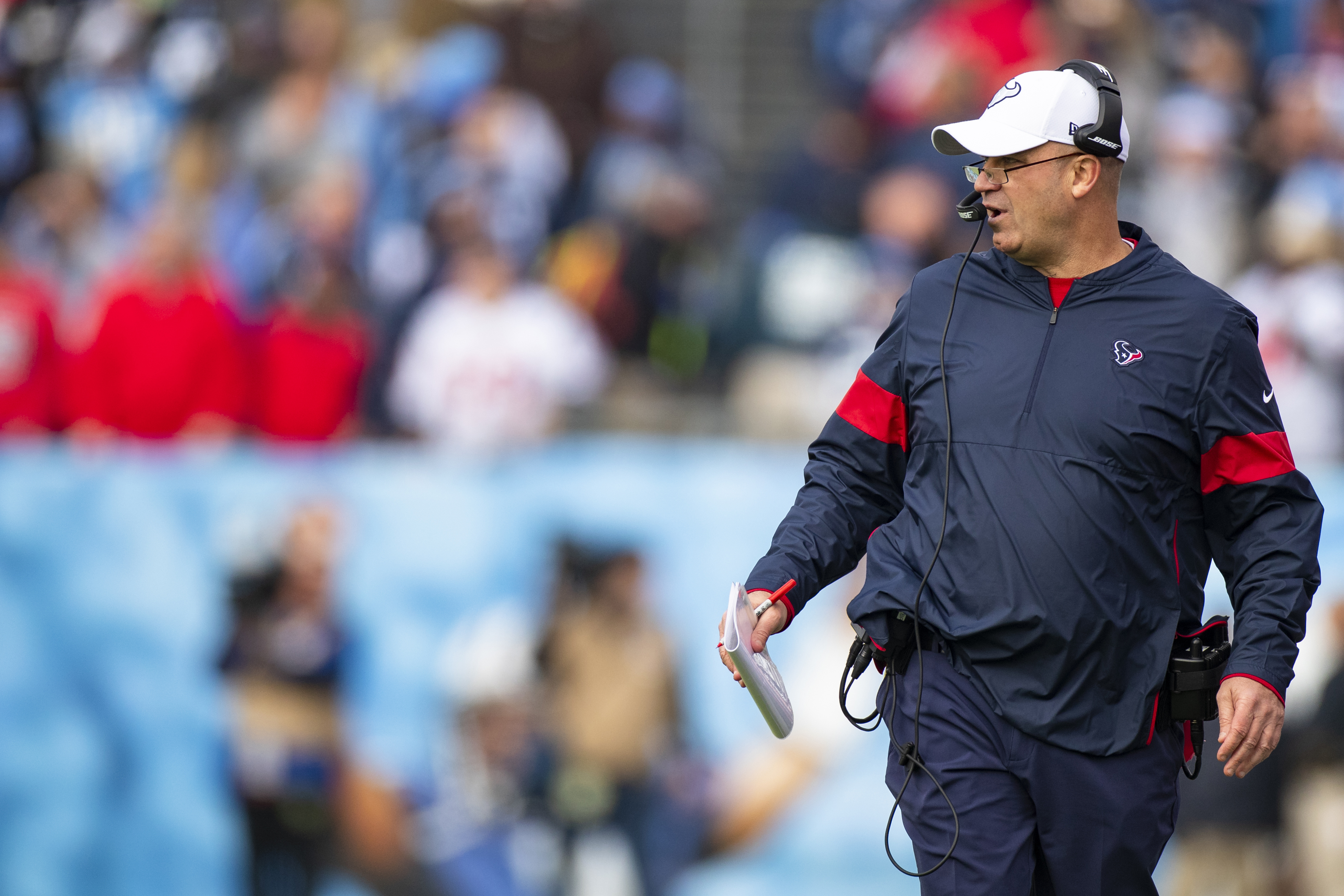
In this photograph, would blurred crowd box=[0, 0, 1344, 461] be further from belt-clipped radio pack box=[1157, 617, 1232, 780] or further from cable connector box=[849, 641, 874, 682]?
belt-clipped radio pack box=[1157, 617, 1232, 780]

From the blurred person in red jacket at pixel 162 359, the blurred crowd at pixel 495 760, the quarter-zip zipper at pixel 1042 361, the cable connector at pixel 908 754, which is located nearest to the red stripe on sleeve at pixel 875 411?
the quarter-zip zipper at pixel 1042 361

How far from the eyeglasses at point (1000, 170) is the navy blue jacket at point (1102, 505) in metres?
0.22

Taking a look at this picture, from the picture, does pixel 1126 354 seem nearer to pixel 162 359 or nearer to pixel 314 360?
pixel 314 360

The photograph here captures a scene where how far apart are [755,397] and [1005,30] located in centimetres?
242

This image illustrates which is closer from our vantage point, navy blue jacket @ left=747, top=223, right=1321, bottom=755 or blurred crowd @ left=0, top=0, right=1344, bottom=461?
navy blue jacket @ left=747, top=223, right=1321, bottom=755

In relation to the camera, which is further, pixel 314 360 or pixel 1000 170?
pixel 314 360

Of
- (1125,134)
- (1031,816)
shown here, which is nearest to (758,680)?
(1031,816)

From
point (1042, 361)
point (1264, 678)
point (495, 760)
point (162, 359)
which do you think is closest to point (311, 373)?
point (162, 359)

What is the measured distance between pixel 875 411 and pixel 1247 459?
82 centimetres

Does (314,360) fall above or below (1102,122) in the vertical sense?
below

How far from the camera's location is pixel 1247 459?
359 centimetres

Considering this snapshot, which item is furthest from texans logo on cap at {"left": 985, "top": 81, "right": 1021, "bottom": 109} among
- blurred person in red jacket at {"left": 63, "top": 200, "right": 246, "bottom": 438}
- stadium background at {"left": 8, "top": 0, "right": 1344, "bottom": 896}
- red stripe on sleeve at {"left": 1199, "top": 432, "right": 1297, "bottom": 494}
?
blurred person in red jacket at {"left": 63, "top": 200, "right": 246, "bottom": 438}

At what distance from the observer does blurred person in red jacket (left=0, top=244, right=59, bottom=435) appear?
830cm

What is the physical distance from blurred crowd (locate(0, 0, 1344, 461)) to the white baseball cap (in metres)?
3.85
